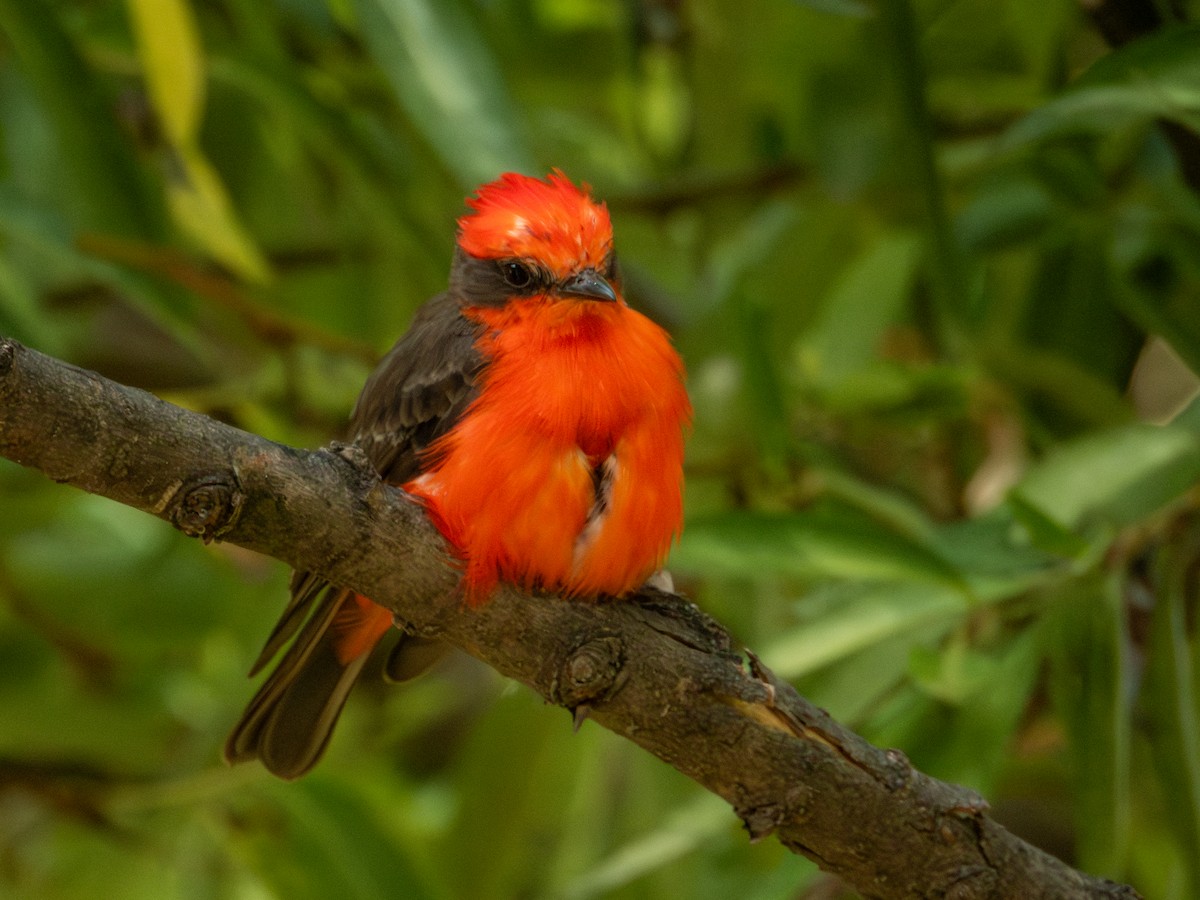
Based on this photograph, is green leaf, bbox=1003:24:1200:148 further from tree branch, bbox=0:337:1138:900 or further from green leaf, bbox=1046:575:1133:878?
tree branch, bbox=0:337:1138:900

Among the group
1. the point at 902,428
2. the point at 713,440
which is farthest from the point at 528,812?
the point at 902,428

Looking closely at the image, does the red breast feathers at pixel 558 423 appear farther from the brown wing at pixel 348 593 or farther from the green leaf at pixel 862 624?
the green leaf at pixel 862 624

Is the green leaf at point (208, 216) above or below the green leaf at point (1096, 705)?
above

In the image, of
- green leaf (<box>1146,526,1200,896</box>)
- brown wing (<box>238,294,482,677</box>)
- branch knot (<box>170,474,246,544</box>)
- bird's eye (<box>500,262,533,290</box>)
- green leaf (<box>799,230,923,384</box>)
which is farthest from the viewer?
green leaf (<box>799,230,923,384</box>)

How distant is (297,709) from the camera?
10.7 feet

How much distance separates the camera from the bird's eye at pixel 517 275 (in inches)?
122

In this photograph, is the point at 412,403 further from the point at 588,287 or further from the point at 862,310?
the point at 862,310

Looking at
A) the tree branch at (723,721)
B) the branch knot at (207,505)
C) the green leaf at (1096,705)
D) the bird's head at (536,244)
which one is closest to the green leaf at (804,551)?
the green leaf at (1096,705)

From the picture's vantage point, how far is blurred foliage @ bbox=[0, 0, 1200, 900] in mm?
3230

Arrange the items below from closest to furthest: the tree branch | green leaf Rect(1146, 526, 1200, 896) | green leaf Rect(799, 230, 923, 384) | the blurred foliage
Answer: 1. the tree branch
2. green leaf Rect(1146, 526, 1200, 896)
3. the blurred foliage
4. green leaf Rect(799, 230, 923, 384)

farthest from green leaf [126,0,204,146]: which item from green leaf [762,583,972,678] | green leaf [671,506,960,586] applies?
green leaf [762,583,972,678]

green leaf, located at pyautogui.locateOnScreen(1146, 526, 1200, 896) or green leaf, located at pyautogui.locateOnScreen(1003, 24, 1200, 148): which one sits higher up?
green leaf, located at pyautogui.locateOnScreen(1003, 24, 1200, 148)

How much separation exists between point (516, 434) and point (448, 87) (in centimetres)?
98

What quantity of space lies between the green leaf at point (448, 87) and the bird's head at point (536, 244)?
0.24 feet
